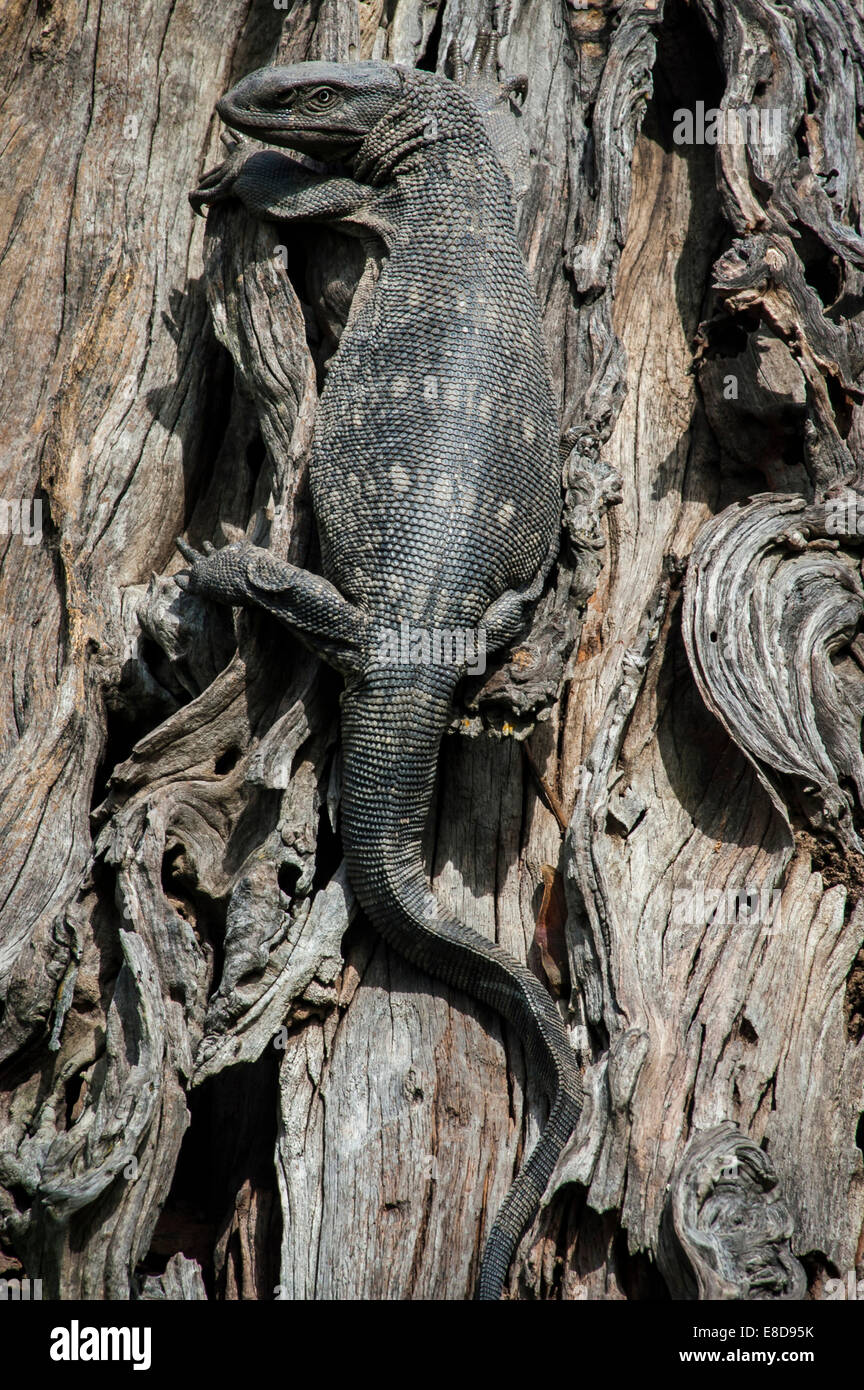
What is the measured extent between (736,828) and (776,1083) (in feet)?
4.11

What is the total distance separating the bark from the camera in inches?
186

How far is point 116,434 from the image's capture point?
6574 millimetres

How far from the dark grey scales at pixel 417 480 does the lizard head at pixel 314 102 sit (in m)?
0.01

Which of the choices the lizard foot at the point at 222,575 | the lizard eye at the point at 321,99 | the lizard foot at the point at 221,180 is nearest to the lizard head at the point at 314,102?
the lizard eye at the point at 321,99

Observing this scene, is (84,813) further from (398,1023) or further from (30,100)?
(30,100)

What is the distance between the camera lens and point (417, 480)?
16.8 ft

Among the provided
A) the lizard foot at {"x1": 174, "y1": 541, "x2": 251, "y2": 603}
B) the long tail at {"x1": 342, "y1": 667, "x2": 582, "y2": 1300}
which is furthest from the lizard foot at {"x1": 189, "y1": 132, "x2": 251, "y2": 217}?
the long tail at {"x1": 342, "y1": 667, "x2": 582, "y2": 1300}

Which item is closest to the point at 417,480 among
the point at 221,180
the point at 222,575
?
the point at 222,575

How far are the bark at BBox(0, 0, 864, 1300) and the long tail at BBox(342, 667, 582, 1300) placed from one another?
0.16 meters

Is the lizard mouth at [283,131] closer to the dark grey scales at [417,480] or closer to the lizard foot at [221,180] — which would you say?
the dark grey scales at [417,480]

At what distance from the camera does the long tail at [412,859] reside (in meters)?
4.92

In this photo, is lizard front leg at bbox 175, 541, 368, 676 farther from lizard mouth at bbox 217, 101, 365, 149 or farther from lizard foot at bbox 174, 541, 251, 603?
lizard mouth at bbox 217, 101, 365, 149
